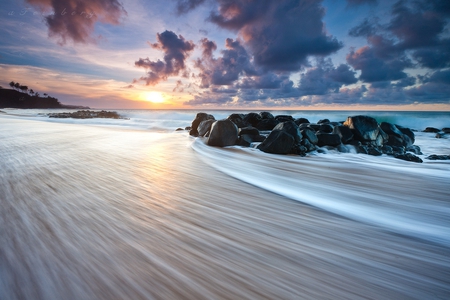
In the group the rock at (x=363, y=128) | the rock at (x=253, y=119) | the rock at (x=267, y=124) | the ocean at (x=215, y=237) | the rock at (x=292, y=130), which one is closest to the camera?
the ocean at (x=215, y=237)

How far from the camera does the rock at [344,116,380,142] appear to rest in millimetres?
4648

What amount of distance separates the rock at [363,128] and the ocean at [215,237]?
290 centimetres

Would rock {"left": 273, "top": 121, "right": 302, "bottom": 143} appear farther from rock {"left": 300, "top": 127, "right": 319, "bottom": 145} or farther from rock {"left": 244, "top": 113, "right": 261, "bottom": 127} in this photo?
rock {"left": 244, "top": 113, "right": 261, "bottom": 127}

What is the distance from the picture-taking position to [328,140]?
4.22 m

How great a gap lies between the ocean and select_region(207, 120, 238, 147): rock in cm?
228

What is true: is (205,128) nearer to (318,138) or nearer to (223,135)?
(223,135)

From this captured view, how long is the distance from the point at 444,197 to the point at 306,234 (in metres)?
1.59

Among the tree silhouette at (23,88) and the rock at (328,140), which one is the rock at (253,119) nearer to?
the rock at (328,140)

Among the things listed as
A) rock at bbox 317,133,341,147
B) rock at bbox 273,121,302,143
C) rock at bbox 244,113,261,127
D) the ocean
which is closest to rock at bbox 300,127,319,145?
rock at bbox 317,133,341,147

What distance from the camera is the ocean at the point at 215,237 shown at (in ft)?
2.24

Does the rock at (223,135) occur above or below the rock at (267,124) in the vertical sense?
below

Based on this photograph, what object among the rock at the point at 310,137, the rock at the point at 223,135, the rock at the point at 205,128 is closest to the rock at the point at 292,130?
A: the rock at the point at 310,137

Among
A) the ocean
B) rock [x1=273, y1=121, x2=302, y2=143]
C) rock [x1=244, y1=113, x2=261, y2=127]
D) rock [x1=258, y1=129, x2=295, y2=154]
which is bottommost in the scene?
the ocean

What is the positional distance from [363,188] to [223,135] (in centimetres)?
282
